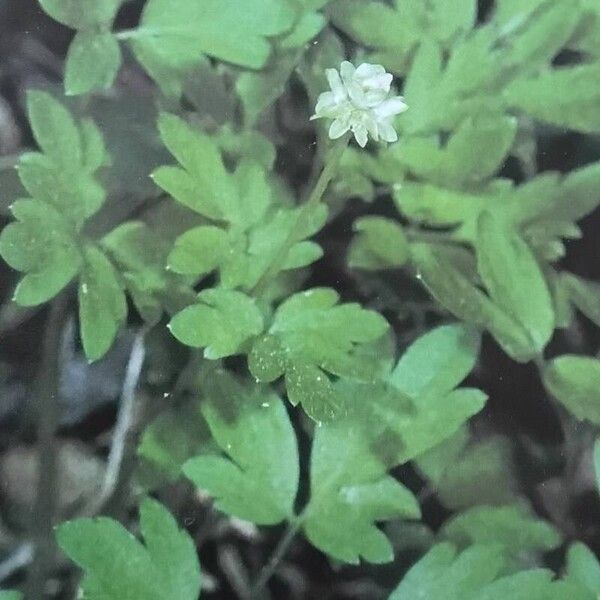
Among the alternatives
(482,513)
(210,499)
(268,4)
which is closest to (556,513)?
(482,513)

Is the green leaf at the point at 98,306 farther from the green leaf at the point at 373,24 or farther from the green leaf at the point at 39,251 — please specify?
the green leaf at the point at 373,24

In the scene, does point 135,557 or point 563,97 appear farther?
point 563,97

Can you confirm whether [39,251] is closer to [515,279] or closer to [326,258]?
[326,258]

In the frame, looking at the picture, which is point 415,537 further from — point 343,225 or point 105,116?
point 105,116

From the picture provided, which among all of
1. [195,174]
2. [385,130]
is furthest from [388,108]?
[195,174]

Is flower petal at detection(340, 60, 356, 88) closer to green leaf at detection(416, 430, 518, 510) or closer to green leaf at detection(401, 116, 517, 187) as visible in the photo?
green leaf at detection(401, 116, 517, 187)

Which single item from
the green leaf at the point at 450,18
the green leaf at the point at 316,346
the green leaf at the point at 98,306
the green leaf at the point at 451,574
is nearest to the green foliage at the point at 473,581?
the green leaf at the point at 451,574
